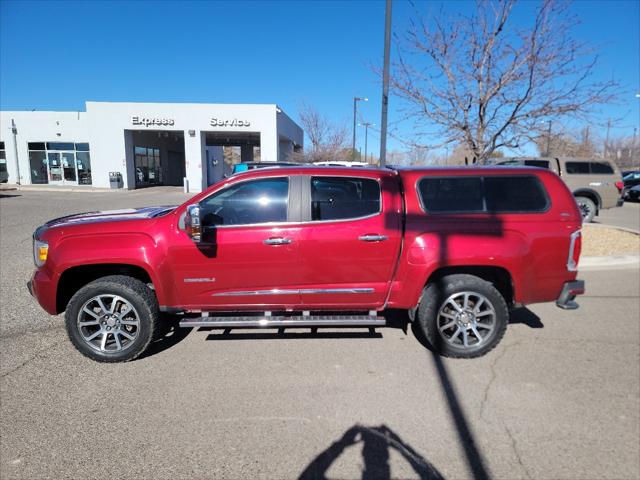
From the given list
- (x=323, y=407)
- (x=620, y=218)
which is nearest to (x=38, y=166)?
(x=323, y=407)

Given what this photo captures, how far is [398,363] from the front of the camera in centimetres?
378

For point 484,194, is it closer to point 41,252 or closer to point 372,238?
point 372,238

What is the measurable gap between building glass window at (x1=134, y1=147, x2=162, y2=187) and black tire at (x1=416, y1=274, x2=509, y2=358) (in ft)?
100

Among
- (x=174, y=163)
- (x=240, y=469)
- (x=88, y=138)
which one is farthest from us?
(x=174, y=163)

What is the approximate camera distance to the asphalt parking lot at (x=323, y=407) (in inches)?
99.0

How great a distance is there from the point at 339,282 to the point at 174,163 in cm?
3827

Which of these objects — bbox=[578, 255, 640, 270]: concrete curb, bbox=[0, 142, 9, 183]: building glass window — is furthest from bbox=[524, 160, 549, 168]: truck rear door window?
bbox=[0, 142, 9, 183]: building glass window

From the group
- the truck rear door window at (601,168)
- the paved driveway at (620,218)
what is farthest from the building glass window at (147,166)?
the paved driveway at (620,218)

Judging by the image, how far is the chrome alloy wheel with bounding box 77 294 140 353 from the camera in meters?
3.75

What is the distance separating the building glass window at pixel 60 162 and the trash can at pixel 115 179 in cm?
301

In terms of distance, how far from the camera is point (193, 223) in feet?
11.3

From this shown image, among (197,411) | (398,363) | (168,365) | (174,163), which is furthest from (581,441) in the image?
(174,163)

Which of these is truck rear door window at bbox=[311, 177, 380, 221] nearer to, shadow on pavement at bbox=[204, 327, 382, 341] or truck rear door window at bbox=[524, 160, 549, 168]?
shadow on pavement at bbox=[204, 327, 382, 341]

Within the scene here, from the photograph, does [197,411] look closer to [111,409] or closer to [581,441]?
[111,409]
